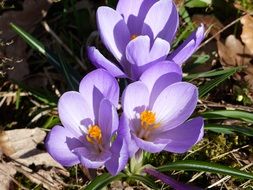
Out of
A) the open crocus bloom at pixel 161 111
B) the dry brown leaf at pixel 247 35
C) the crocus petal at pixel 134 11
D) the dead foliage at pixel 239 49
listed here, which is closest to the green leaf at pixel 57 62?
the crocus petal at pixel 134 11

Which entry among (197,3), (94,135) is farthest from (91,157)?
(197,3)

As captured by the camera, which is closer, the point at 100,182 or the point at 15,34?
the point at 100,182

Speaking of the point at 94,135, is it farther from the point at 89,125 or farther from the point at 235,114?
the point at 235,114

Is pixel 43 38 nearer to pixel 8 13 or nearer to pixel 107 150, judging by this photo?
pixel 8 13

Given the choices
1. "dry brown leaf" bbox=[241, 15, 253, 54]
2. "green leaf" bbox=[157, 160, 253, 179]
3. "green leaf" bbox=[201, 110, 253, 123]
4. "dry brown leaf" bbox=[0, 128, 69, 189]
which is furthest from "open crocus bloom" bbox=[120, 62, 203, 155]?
"dry brown leaf" bbox=[241, 15, 253, 54]

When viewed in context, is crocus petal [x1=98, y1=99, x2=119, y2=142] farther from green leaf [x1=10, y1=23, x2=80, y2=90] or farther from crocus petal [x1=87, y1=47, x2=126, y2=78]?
green leaf [x1=10, y1=23, x2=80, y2=90]

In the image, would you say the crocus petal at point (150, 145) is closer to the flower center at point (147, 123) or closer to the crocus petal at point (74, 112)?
the flower center at point (147, 123)
